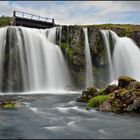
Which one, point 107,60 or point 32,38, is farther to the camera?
point 107,60

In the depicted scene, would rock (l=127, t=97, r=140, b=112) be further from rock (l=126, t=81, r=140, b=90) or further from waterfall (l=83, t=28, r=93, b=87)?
waterfall (l=83, t=28, r=93, b=87)

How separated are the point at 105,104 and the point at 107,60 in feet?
97.1

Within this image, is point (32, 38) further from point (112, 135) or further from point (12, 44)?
point (112, 135)

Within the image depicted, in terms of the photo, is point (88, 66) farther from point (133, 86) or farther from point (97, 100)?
point (97, 100)

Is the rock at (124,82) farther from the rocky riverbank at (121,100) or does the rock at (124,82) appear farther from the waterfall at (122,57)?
the waterfall at (122,57)

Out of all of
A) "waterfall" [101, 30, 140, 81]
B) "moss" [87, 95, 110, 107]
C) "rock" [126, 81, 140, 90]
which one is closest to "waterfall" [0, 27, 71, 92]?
"waterfall" [101, 30, 140, 81]

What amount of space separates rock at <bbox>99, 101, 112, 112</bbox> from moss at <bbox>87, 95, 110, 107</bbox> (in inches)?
24.6

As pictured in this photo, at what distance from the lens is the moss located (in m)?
34.4

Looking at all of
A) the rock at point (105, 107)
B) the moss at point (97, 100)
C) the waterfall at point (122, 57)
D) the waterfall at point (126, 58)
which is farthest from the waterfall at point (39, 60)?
the rock at point (105, 107)

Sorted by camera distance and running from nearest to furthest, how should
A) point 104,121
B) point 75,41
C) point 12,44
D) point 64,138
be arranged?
point 64,138, point 104,121, point 12,44, point 75,41

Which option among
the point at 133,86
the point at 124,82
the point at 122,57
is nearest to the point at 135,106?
the point at 133,86

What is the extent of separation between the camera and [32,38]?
55.5 m

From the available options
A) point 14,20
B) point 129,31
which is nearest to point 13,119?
point 14,20

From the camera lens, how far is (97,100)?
34.9 metres
